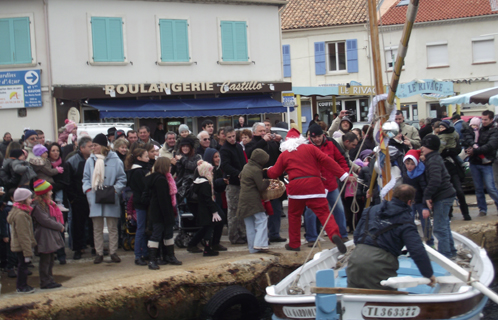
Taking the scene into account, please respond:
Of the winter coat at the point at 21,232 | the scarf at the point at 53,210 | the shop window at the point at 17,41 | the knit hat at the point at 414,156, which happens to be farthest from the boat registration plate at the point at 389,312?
the shop window at the point at 17,41

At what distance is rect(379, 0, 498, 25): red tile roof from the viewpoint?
99.1ft

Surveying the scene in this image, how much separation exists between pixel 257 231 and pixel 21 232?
3.34 metres

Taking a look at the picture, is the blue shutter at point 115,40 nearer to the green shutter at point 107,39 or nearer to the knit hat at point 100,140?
the green shutter at point 107,39

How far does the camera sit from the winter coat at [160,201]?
7.66 meters

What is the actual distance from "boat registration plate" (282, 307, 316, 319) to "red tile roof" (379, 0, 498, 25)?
26881 mm

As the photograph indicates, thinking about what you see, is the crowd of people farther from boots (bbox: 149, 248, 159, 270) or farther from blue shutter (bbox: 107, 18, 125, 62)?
blue shutter (bbox: 107, 18, 125, 62)

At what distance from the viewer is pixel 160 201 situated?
7656mm

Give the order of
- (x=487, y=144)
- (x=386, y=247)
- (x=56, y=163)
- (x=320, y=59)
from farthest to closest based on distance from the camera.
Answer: (x=320, y=59) → (x=487, y=144) → (x=56, y=163) → (x=386, y=247)

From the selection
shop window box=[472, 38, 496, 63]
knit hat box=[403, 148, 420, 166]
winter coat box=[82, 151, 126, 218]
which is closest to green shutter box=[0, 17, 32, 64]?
winter coat box=[82, 151, 126, 218]

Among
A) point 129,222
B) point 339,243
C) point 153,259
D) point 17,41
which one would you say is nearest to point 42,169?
point 129,222

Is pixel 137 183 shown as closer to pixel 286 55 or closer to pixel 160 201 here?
pixel 160 201

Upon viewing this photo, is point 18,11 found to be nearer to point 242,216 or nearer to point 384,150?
point 242,216

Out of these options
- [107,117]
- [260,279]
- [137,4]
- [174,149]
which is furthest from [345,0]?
[260,279]

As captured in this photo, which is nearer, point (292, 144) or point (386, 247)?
point (386, 247)
